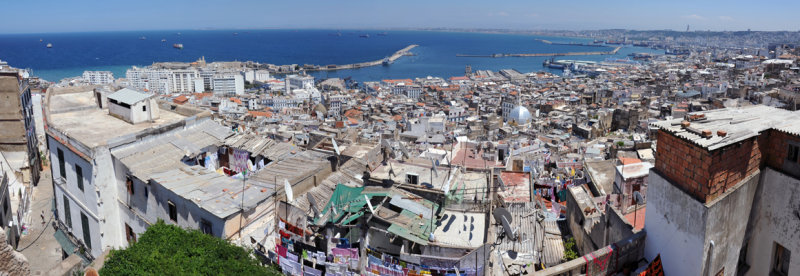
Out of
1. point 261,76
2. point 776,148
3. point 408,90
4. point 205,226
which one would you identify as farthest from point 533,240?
point 261,76

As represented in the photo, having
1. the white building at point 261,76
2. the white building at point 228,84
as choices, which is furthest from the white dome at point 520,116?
the white building at point 261,76

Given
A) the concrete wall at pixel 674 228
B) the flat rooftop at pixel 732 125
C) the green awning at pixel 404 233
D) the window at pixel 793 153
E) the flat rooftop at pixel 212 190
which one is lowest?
the green awning at pixel 404 233

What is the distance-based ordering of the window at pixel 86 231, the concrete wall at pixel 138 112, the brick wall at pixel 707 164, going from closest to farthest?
1. the brick wall at pixel 707 164
2. the window at pixel 86 231
3. the concrete wall at pixel 138 112

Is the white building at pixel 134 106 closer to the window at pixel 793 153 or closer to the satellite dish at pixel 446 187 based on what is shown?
the satellite dish at pixel 446 187

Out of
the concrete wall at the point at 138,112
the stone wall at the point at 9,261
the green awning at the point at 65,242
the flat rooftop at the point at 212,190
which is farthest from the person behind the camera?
the concrete wall at the point at 138,112

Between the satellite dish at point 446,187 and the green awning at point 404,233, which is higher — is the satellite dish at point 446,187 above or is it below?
above

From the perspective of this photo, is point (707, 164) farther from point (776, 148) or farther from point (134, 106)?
point (134, 106)

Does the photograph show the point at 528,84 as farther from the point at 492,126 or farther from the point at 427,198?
the point at 427,198

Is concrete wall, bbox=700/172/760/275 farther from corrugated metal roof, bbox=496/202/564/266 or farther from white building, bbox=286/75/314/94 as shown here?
white building, bbox=286/75/314/94
